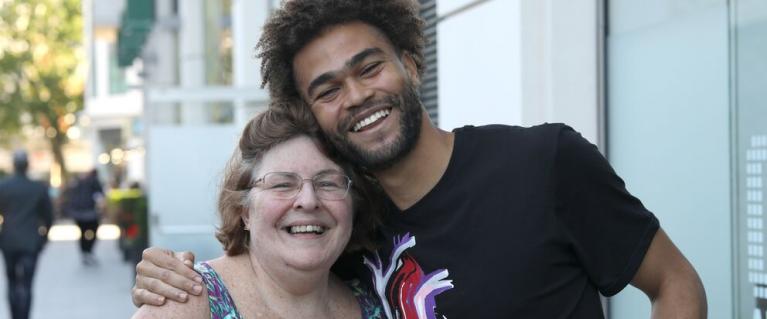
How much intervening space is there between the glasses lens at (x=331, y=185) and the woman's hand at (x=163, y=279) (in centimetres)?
40

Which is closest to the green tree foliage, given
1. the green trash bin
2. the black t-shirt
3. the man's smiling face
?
the green trash bin

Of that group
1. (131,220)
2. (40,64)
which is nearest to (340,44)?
(131,220)

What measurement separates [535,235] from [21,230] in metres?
8.34

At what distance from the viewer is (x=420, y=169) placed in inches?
104

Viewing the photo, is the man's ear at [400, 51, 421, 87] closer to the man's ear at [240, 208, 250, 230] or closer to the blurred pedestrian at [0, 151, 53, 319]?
the man's ear at [240, 208, 250, 230]

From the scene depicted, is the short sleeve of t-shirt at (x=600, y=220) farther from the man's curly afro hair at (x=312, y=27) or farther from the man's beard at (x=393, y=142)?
the man's curly afro hair at (x=312, y=27)

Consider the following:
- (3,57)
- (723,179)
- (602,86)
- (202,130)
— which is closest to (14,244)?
(202,130)

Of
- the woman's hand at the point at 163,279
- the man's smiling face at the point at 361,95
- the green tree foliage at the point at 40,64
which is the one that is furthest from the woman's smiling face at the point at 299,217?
the green tree foliage at the point at 40,64

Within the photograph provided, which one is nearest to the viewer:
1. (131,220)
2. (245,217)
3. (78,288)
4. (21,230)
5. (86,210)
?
(245,217)

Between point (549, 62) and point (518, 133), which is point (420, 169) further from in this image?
point (549, 62)

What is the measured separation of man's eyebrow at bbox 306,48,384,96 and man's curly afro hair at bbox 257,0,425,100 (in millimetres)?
115

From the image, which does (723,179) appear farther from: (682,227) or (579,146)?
(579,146)

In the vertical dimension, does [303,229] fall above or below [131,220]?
above

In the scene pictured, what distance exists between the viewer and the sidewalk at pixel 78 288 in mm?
11508
